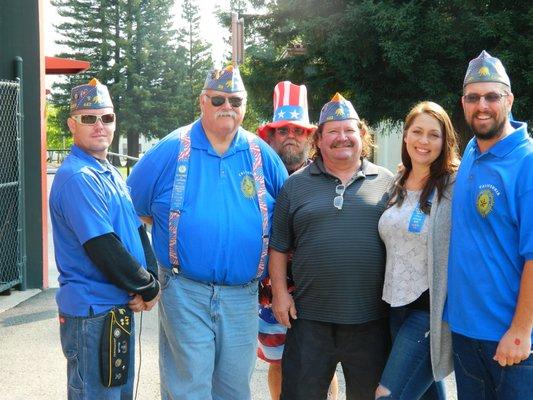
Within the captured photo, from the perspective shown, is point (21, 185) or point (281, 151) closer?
point (281, 151)

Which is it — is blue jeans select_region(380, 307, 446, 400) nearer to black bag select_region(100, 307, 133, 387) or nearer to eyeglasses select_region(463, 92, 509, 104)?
eyeglasses select_region(463, 92, 509, 104)

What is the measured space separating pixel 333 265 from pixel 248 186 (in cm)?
67

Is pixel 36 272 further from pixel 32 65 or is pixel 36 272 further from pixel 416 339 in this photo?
pixel 416 339

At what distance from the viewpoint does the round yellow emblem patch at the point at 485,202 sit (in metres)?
2.77

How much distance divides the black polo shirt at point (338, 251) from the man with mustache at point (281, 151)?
0.45 metres

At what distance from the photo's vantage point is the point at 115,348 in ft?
10.3

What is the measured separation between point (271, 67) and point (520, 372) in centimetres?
1387

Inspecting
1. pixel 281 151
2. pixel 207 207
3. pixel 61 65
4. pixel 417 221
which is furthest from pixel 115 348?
pixel 61 65

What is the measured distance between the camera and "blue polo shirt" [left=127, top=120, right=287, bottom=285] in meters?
3.47

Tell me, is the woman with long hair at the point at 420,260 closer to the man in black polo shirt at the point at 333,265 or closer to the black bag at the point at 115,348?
the man in black polo shirt at the point at 333,265

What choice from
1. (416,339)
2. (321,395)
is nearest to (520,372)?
(416,339)

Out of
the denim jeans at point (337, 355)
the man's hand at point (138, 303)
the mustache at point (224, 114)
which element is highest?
the mustache at point (224, 114)

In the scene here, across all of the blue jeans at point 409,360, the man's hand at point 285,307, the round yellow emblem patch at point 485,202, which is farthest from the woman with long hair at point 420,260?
the man's hand at point 285,307

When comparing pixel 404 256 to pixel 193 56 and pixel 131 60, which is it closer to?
pixel 131 60
